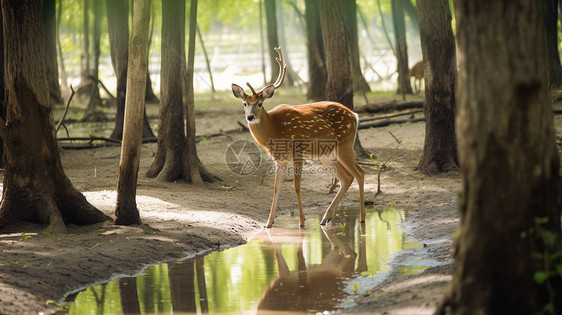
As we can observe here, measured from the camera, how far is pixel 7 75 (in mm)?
9312

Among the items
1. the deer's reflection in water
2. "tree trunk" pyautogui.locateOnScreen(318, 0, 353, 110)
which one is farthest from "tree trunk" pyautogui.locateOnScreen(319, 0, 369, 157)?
the deer's reflection in water

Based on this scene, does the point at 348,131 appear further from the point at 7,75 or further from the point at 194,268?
the point at 7,75

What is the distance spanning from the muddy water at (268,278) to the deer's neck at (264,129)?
49.8 inches

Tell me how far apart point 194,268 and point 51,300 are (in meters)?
1.80

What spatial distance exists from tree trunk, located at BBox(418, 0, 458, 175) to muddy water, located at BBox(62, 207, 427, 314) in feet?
13.9

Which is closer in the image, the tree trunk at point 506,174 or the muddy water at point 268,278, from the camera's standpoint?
the tree trunk at point 506,174

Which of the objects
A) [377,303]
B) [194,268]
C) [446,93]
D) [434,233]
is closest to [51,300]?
[194,268]

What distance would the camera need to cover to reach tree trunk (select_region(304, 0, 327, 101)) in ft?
80.6

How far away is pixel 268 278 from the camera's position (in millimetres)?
7781

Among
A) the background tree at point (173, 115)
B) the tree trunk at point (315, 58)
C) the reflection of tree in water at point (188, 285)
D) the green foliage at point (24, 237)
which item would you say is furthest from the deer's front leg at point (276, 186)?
the tree trunk at point (315, 58)

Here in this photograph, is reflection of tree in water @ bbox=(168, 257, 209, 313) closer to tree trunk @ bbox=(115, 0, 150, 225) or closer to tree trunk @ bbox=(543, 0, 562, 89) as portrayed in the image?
tree trunk @ bbox=(115, 0, 150, 225)

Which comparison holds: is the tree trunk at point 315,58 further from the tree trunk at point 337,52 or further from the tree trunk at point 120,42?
the tree trunk at point 337,52

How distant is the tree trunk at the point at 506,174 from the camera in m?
4.74

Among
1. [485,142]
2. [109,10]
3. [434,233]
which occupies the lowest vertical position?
[434,233]
